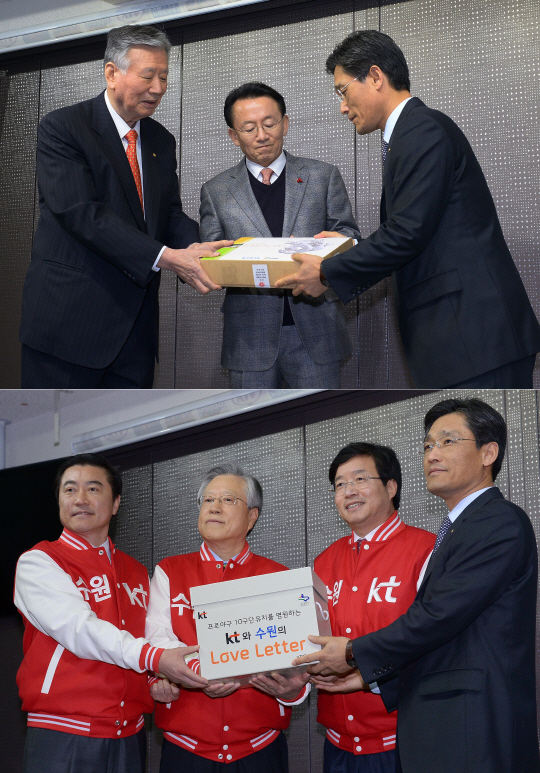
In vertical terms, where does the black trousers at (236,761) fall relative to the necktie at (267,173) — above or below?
below

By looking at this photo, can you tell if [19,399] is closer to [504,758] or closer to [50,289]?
[50,289]

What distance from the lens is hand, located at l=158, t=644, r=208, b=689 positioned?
1873 millimetres

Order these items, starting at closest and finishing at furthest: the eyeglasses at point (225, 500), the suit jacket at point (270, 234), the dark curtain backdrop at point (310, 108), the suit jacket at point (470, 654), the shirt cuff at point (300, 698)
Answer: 1. the suit jacket at point (470, 654)
2. the shirt cuff at point (300, 698)
3. the eyeglasses at point (225, 500)
4. the suit jacket at point (270, 234)
5. the dark curtain backdrop at point (310, 108)

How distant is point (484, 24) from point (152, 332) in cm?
270

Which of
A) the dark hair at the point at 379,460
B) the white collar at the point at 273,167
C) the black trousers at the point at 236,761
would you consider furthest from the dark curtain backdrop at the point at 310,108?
the black trousers at the point at 236,761

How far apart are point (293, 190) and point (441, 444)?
1679mm

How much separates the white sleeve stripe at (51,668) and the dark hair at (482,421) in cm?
108

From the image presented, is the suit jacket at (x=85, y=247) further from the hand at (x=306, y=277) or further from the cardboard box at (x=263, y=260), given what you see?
the hand at (x=306, y=277)

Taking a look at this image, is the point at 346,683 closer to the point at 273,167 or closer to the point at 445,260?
the point at 445,260

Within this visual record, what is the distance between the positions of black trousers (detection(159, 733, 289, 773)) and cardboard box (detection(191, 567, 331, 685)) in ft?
0.65

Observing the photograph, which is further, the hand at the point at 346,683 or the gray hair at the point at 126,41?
the gray hair at the point at 126,41

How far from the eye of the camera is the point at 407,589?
189 centimetres

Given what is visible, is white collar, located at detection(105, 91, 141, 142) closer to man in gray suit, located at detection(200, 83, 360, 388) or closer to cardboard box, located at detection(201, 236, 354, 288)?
man in gray suit, located at detection(200, 83, 360, 388)

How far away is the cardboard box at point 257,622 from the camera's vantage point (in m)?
1.84
